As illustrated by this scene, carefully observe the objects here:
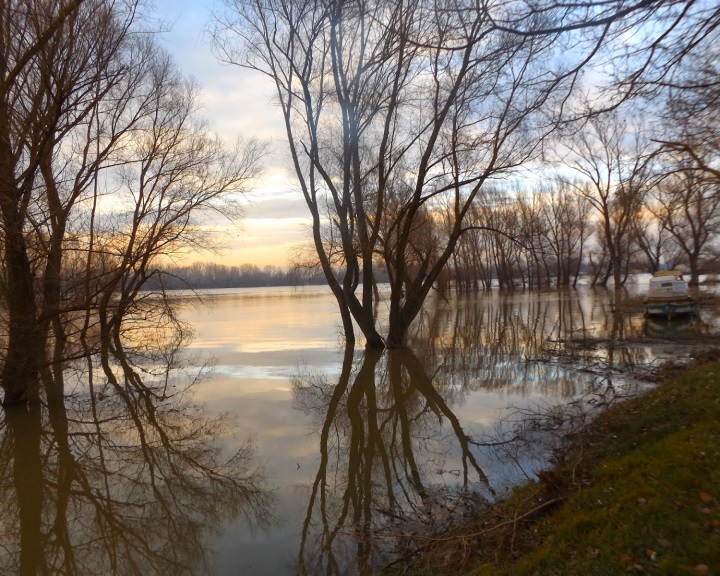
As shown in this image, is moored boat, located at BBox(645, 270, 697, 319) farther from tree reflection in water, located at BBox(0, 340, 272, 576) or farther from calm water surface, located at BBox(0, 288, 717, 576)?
tree reflection in water, located at BBox(0, 340, 272, 576)

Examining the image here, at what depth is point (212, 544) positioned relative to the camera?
5.46 meters

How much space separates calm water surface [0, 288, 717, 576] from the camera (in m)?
5.39

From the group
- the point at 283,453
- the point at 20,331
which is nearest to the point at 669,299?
the point at 283,453

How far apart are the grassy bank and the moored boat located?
57.8 ft

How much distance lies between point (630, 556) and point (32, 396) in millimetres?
12498

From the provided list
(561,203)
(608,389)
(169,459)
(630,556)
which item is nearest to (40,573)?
(169,459)

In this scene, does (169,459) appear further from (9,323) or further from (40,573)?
(9,323)

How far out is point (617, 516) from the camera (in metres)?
4.17

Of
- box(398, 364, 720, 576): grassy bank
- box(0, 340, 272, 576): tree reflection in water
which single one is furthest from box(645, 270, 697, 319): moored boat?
box(0, 340, 272, 576): tree reflection in water

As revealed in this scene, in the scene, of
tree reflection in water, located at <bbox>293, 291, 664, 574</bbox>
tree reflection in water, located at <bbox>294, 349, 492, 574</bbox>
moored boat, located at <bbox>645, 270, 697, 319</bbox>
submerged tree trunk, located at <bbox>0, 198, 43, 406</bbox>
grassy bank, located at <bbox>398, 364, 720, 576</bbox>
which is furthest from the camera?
moored boat, located at <bbox>645, 270, 697, 319</bbox>

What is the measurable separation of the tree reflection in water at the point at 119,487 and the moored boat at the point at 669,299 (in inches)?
760

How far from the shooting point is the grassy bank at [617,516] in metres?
3.57

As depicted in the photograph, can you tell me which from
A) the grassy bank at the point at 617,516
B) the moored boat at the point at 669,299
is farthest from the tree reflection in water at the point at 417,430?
the moored boat at the point at 669,299

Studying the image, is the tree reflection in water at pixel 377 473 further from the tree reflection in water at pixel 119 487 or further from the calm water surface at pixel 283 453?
the tree reflection in water at pixel 119 487
